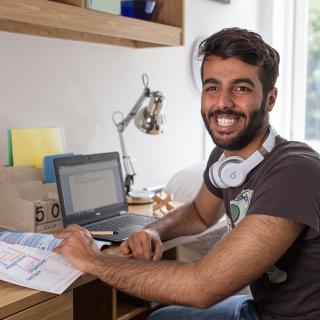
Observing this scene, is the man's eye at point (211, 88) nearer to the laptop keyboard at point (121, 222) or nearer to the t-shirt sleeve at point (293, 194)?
the t-shirt sleeve at point (293, 194)

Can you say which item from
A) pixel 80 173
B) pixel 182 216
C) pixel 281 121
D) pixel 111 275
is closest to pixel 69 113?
pixel 80 173

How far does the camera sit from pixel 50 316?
1.14 metres

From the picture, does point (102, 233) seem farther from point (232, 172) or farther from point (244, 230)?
point (244, 230)

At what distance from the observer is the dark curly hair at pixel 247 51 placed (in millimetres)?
1340

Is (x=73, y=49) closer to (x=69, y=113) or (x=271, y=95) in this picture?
(x=69, y=113)

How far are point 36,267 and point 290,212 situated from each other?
1.92ft

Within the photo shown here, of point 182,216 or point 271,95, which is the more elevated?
point 271,95

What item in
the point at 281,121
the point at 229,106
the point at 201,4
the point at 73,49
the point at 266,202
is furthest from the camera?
the point at 281,121

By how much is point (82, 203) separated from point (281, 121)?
2.54 metres

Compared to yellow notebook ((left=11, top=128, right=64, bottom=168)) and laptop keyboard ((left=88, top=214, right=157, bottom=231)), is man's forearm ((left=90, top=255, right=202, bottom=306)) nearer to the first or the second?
laptop keyboard ((left=88, top=214, right=157, bottom=231))

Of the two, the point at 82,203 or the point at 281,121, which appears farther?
the point at 281,121

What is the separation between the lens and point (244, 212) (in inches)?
53.3

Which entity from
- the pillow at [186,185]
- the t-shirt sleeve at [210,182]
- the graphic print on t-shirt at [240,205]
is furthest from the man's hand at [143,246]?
the pillow at [186,185]

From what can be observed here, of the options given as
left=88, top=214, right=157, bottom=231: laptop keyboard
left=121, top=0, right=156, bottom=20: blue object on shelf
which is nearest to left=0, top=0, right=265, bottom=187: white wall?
left=121, top=0, right=156, bottom=20: blue object on shelf
